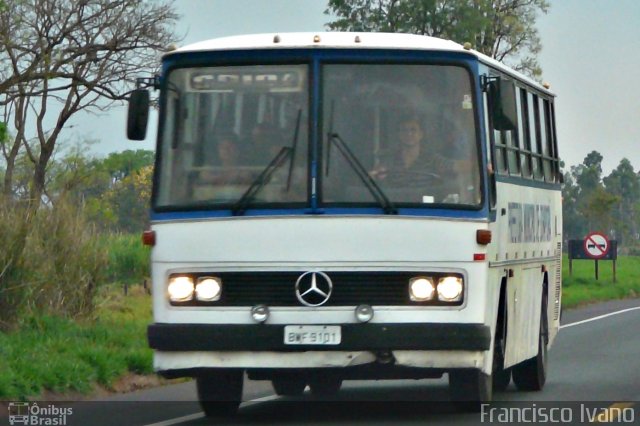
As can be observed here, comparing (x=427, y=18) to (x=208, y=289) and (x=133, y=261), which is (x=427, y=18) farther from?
(x=208, y=289)

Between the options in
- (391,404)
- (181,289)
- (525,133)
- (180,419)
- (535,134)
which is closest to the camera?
(181,289)

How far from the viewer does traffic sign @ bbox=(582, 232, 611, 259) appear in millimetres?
46750

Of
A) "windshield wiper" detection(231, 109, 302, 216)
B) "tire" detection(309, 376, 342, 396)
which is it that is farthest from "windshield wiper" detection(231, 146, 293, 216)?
"tire" detection(309, 376, 342, 396)

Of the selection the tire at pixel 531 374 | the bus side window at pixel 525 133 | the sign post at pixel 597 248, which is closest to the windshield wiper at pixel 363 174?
the bus side window at pixel 525 133

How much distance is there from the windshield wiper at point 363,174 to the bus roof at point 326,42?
696mm

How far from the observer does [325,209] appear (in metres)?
11.9

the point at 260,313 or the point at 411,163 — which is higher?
the point at 411,163

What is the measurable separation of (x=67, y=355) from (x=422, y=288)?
5566 millimetres

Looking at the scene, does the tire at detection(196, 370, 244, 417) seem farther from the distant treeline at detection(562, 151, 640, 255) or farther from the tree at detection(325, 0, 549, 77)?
the distant treeline at detection(562, 151, 640, 255)

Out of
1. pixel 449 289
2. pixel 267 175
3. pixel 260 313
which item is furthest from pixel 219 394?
pixel 449 289

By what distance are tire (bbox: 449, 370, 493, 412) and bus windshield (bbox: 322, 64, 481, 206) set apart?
4.51 ft

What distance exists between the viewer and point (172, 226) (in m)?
12.1

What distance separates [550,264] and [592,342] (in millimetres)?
7655

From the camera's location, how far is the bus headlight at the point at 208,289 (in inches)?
470
